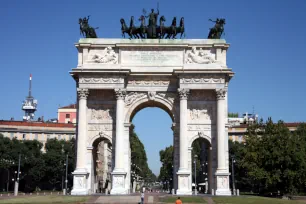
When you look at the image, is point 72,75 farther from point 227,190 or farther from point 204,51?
→ point 227,190

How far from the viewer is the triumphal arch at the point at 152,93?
149 feet

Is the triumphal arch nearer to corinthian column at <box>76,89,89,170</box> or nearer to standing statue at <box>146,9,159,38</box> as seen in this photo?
corinthian column at <box>76,89,89,170</box>

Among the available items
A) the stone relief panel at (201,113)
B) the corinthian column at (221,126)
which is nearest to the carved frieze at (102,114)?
the stone relief panel at (201,113)

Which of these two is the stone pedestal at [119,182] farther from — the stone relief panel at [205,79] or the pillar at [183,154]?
the stone relief panel at [205,79]

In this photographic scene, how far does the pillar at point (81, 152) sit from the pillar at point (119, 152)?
275 cm

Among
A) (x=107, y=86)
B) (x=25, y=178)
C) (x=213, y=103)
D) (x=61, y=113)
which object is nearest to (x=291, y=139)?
(x=213, y=103)

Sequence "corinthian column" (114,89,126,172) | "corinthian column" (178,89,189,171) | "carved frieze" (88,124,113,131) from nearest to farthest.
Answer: "corinthian column" (178,89,189,171), "corinthian column" (114,89,126,172), "carved frieze" (88,124,113,131)

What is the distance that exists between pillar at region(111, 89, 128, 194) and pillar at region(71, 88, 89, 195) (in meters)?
2.75

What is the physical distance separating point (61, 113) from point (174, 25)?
79037 millimetres

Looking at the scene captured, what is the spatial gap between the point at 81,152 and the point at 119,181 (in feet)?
15.1

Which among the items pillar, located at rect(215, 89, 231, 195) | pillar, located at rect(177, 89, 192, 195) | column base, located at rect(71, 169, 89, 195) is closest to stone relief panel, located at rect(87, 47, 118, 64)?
pillar, located at rect(177, 89, 192, 195)

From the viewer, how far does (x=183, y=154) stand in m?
44.9

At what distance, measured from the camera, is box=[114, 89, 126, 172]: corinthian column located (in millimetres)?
44963

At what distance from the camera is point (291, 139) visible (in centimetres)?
5831
